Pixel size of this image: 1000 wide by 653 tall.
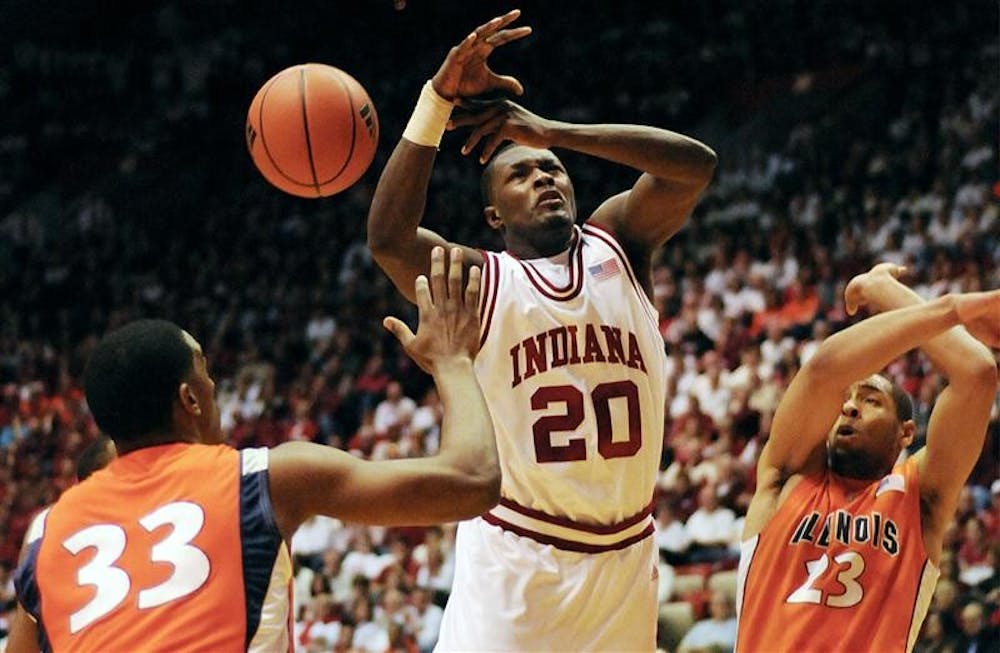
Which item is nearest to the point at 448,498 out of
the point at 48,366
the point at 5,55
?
the point at 48,366

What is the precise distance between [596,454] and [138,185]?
680 inches

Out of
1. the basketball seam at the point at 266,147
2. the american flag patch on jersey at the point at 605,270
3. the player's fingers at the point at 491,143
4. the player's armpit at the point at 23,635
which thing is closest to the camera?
the player's armpit at the point at 23,635

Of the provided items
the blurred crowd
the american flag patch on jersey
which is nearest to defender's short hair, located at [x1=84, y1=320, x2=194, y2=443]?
the american flag patch on jersey

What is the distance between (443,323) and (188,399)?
57 cm

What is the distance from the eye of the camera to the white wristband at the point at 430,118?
4.41 meters

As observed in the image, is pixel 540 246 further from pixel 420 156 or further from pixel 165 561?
pixel 165 561

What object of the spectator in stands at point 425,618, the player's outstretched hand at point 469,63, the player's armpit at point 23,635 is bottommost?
the spectator in stands at point 425,618

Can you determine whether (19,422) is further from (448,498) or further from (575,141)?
(448,498)

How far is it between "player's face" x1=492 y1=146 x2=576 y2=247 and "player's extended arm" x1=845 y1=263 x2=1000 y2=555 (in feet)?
3.28

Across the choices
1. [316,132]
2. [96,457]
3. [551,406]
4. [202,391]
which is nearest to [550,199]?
[551,406]

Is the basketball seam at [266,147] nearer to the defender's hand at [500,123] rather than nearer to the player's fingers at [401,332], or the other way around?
the defender's hand at [500,123]

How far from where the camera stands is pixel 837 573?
13.9ft

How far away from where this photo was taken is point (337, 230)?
17297 mm

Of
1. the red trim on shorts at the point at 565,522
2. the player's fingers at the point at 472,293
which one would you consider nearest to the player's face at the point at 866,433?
the red trim on shorts at the point at 565,522
